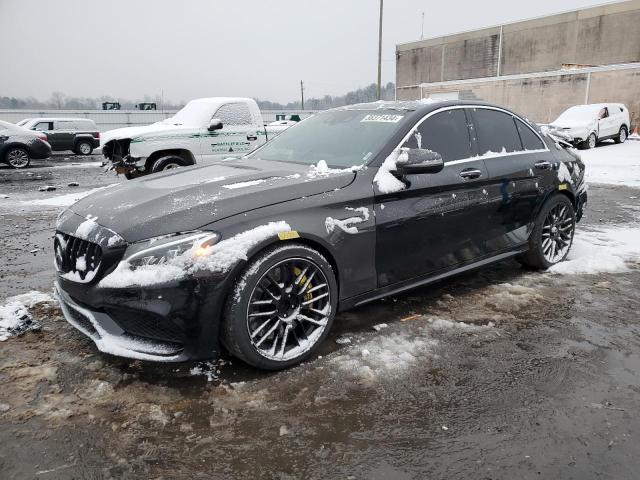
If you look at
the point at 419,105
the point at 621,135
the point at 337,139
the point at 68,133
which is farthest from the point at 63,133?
the point at 621,135

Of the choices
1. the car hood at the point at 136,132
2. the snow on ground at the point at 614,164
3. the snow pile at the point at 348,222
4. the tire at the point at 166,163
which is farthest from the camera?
the snow on ground at the point at 614,164

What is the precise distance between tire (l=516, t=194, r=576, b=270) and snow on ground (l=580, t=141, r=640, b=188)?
23.8 feet

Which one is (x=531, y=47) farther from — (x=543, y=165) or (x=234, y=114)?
(x=543, y=165)

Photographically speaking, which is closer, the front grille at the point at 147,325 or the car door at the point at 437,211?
the front grille at the point at 147,325

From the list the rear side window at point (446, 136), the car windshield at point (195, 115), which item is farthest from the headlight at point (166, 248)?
the car windshield at point (195, 115)

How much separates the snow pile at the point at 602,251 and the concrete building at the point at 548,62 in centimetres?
1931

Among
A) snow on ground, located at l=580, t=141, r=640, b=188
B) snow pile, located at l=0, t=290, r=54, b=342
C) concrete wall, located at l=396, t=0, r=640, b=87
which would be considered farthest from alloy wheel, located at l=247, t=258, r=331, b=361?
concrete wall, located at l=396, t=0, r=640, b=87

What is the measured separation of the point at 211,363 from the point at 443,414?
1.42 metres

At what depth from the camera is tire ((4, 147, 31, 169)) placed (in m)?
15.4

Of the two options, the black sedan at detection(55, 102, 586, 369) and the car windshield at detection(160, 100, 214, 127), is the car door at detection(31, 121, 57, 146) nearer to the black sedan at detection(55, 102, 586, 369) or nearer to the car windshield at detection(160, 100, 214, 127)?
the car windshield at detection(160, 100, 214, 127)

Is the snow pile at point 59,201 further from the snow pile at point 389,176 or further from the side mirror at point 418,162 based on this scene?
the side mirror at point 418,162

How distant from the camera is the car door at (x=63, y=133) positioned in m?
20.4

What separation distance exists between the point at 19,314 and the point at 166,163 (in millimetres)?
5702

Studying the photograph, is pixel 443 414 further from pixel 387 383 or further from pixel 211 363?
pixel 211 363
